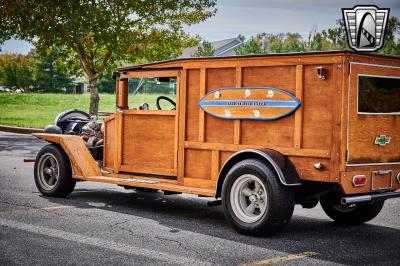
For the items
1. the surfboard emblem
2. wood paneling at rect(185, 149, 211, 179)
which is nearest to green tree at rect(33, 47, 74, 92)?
wood paneling at rect(185, 149, 211, 179)

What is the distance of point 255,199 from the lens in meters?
6.86

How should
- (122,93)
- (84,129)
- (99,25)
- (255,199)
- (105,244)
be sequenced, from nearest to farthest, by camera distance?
1. (105,244)
2. (255,199)
3. (122,93)
4. (84,129)
5. (99,25)

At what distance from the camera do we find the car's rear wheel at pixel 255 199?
21.5 feet

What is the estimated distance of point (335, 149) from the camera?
647 cm

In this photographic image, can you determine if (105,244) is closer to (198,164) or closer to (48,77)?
(198,164)

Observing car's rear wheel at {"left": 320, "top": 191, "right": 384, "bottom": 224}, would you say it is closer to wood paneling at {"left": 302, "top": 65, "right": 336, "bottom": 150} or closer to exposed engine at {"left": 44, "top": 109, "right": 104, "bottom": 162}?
wood paneling at {"left": 302, "top": 65, "right": 336, "bottom": 150}

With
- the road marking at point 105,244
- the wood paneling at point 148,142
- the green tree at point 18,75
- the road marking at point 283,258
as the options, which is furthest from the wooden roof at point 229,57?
the green tree at point 18,75

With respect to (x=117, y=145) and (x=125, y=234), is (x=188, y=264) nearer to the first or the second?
(x=125, y=234)

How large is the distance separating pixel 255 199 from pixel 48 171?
3.69 meters

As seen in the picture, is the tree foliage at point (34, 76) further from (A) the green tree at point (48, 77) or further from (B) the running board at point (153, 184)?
(B) the running board at point (153, 184)

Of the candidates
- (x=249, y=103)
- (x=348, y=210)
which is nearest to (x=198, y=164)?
(x=249, y=103)

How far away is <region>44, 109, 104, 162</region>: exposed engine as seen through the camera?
9414 mm

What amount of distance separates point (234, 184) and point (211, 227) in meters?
0.66

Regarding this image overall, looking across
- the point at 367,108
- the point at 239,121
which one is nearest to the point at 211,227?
the point at 239,121
